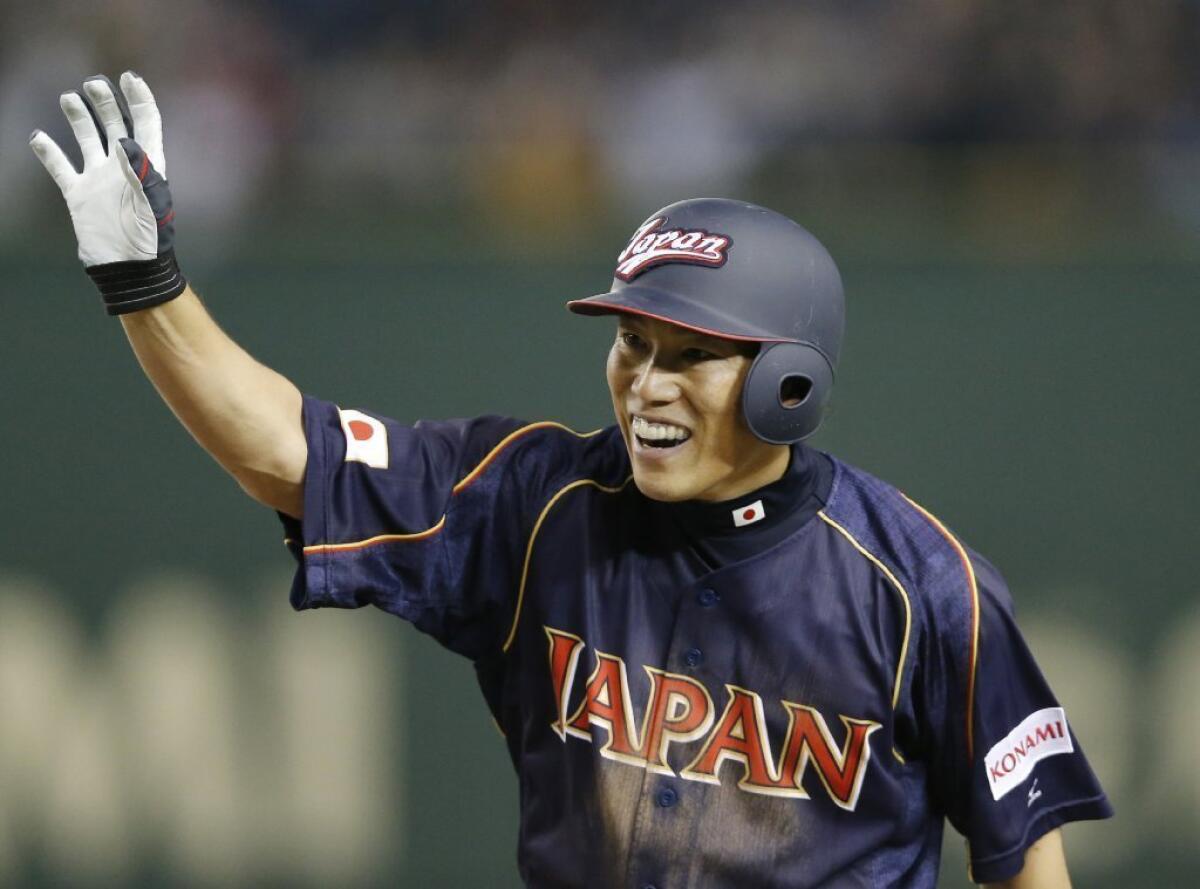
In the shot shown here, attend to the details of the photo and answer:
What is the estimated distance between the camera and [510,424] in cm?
277

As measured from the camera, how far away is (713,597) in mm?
2600

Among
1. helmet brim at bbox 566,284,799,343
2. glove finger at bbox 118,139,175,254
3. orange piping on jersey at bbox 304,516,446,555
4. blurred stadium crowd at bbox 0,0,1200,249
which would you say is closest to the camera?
glove finger at bbox 118,139,175,254

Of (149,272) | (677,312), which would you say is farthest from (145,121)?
(677,312)

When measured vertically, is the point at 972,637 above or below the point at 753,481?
below

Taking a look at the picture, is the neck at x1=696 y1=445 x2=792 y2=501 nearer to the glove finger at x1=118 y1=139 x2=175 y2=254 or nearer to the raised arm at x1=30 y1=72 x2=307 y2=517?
the raised arm at x1=30 y1=72 x2=307 y2=517

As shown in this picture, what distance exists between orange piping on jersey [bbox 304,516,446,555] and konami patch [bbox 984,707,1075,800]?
0.93m

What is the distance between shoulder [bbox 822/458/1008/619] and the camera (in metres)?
2.54

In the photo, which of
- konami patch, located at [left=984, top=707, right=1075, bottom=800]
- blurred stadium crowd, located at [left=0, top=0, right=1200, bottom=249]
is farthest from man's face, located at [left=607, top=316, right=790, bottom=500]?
blurred stadium crowd, located at [left=0, top=0, right=1200, bottom=249]

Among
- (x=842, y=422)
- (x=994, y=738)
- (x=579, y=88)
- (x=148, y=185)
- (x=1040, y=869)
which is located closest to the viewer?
(x=148, y=185)

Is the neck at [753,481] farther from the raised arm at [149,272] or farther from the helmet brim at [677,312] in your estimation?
the raised arm at [149,272]

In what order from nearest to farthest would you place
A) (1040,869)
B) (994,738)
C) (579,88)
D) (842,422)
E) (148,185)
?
1. (148,185)
2. (994,738)
3. (1040,869)
4. (842,422)
5. (579,88)

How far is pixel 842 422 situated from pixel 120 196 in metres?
3.11

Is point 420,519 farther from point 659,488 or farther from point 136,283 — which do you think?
point 136,283

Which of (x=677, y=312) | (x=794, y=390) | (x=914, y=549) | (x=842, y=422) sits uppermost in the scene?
(x=677, y=312)
